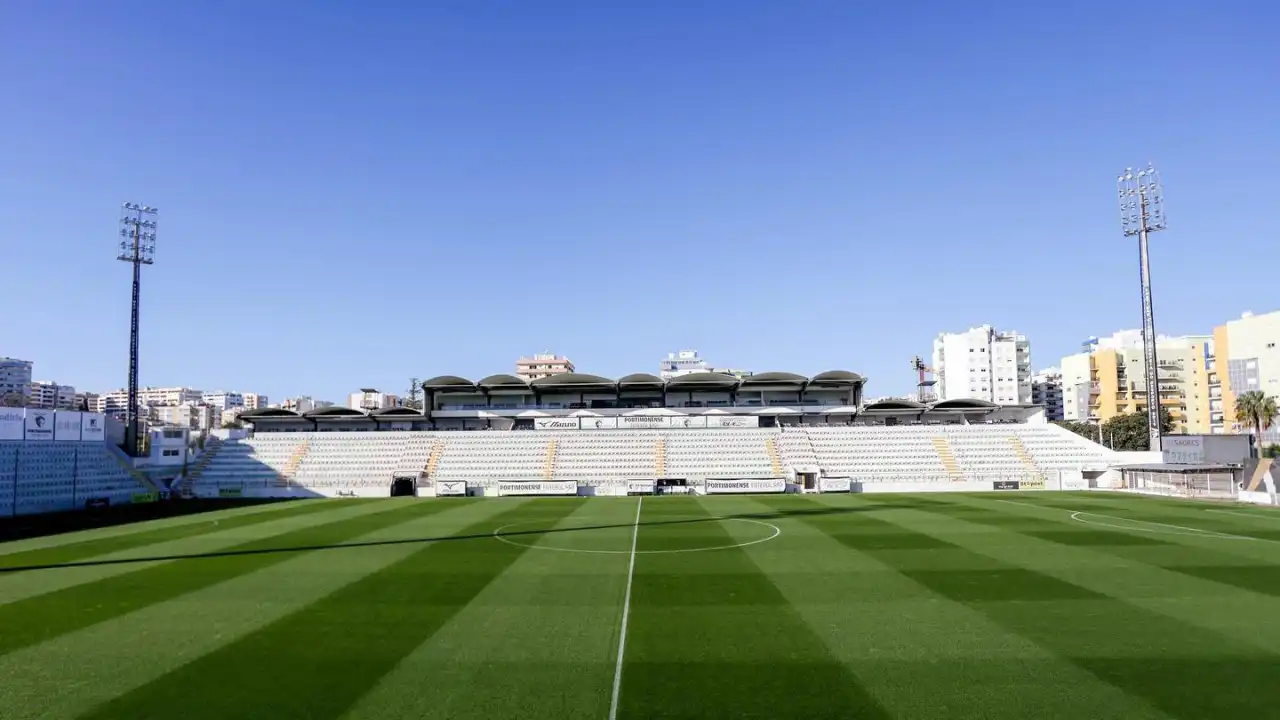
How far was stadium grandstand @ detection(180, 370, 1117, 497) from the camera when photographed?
49.3 m

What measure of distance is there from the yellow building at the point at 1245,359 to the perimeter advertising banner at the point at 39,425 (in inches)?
5134

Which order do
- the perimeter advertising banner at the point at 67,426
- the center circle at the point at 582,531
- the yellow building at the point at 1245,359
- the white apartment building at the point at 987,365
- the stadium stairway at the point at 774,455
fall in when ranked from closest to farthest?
1. the center circle at the point at 582,531
2. the perimeter advertising banner at the point at 67,426
3. the stadium stairway at the point at 774,455
4. the yellow building at the point at 1245,359
5. the white apartment building at the point at 987,365

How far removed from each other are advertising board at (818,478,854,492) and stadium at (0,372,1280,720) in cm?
643

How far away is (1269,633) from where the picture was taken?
12008 millimetres

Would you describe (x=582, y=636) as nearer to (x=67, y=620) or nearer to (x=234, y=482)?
(x=67, y=620)

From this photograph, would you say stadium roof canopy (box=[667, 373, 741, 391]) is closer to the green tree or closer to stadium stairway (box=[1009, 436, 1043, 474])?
stadium stairway (box=[1009, 436, 1043, 474])

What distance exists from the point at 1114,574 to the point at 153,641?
1987 cm

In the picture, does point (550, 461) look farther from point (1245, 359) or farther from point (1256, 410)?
point (1245, 359)

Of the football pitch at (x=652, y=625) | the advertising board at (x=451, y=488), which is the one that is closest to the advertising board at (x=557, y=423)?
the advertising board at (x=451, y=488)

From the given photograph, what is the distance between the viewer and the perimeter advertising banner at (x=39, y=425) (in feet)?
130

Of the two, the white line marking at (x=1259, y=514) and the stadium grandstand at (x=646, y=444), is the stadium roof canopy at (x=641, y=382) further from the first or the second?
the white line marking at (x=1259, y=514)

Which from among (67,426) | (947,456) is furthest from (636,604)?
(947,456)

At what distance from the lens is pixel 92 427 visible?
45250 millimetres

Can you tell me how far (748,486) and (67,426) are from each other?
41348 millimetres
